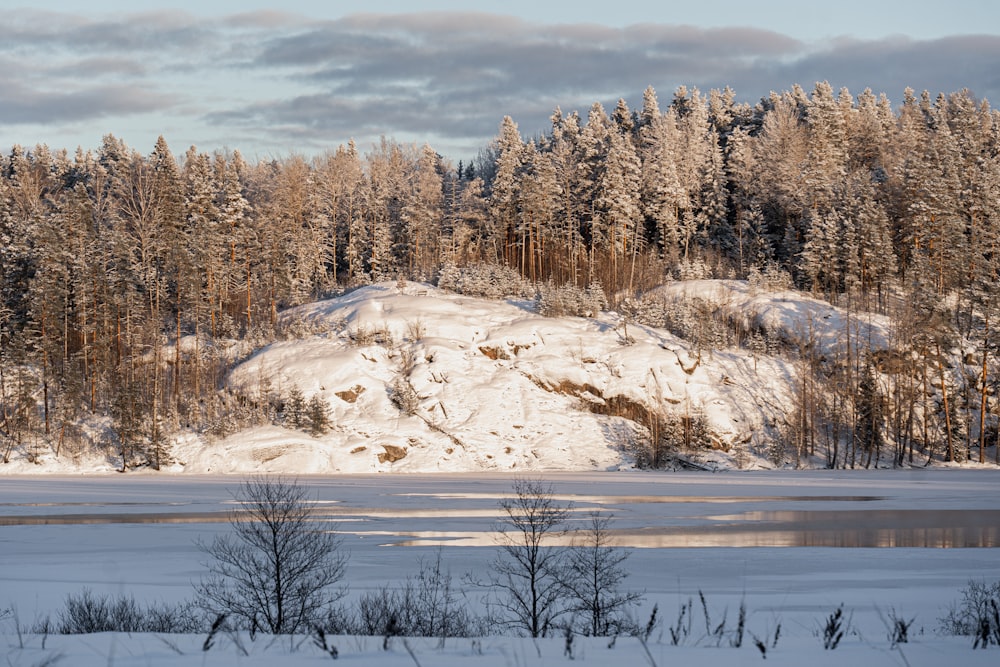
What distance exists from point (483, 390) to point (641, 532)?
96.5ft

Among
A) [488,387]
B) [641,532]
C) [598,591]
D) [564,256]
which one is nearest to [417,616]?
[598,591]

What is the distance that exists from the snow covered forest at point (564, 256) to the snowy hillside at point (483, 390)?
2.22m

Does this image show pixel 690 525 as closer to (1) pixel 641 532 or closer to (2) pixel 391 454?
(1) pixel 641 532

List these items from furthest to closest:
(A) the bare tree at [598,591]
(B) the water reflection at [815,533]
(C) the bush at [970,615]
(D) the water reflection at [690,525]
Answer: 1. (D) the water reflection at [690,525]
2. (B) the water reflection at [815,533]
3. (A) the bare tree at [598,591]
4. (C) the bush at [970,615]

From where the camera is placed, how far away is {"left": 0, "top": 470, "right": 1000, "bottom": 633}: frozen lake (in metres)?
18.0

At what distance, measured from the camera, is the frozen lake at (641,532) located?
59.2ft

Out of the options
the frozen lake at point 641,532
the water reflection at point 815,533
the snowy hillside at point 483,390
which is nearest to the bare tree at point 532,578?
the frozen lake at point 641,532

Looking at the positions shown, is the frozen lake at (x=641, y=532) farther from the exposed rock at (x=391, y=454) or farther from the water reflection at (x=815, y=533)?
the exposed rock at (x=391, y=454)

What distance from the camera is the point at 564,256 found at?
76000mm

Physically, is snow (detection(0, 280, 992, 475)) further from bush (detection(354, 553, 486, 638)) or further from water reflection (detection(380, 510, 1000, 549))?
bush (detection(354, 553, 486, 638))

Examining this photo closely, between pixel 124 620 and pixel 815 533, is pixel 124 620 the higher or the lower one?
the higher one

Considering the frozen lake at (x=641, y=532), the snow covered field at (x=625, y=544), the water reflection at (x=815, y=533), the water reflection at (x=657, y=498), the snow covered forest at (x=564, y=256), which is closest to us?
the snow covered field at (x=625, y=544)

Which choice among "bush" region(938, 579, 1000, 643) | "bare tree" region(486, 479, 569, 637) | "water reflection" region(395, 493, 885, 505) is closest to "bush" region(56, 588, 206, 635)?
"bare tree" region(486, 479, 569, 637)

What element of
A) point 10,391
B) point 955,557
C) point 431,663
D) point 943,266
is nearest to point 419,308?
point 10,391
